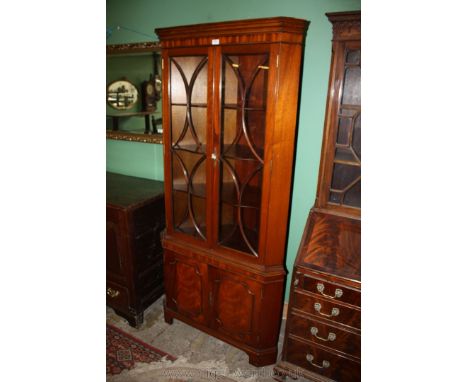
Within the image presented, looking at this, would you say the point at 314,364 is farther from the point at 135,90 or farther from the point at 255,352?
the point at 135,90

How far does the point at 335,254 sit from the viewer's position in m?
1.60

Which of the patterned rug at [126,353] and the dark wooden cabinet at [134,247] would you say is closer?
the patterned rug at [126,353]

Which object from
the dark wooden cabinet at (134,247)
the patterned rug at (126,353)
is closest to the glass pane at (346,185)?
the dark wooden cabinet at (134,247)

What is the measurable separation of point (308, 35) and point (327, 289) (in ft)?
4.76

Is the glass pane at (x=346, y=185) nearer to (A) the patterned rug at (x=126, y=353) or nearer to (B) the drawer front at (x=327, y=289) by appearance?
(B) the drawer front at (x=327, y=289)

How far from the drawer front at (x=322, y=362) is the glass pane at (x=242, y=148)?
59 cm

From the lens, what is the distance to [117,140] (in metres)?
2.71

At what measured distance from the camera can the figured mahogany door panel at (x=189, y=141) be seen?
1782 millimetres

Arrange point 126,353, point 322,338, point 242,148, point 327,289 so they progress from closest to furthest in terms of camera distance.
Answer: point 327,289 → point 322,338 → point 242,148 → point 126,353

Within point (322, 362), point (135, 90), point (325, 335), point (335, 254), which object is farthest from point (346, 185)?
point (135, 90)

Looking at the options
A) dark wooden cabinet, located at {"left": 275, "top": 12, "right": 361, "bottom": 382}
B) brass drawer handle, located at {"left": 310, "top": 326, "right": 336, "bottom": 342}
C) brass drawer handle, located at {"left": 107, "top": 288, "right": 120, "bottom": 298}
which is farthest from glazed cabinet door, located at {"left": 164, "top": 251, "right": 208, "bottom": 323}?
brass drawer handle, located at {"left": 310, "top": 326, "right": 336, "bottom": 342}
